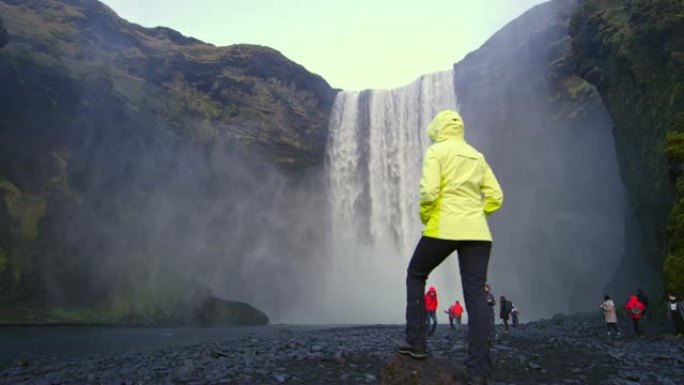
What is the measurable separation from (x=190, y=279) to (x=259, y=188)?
1264 centimetres

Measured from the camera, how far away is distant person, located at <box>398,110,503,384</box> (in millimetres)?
4367

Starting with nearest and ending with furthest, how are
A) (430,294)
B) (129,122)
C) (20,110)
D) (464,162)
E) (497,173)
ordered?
(464,162) < (430,294) < (20,110) < (129,122) < (497,173)

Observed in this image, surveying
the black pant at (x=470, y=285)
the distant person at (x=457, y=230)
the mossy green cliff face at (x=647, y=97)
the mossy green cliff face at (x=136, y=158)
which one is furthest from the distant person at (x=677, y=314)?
the mossy green cliff face at (x=136, y=158)

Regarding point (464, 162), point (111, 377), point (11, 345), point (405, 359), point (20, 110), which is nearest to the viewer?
point (464, 162)

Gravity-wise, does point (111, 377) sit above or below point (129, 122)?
below

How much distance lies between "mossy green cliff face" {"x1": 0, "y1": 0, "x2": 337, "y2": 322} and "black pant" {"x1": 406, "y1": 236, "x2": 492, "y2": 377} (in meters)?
35.1

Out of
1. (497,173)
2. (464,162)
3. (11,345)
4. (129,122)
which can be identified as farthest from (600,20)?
(129,122)

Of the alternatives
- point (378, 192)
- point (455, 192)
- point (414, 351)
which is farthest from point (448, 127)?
point (378, 192)

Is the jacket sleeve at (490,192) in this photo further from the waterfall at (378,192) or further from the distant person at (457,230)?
the waterfall at (378,192)

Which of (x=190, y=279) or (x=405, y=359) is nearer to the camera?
(x=405, y=359)

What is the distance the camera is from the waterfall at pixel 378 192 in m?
48.8

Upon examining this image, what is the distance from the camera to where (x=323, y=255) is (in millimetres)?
53031

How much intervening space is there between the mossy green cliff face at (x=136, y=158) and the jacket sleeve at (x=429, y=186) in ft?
116

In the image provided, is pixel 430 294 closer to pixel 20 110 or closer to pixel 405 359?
pixel 405 359
